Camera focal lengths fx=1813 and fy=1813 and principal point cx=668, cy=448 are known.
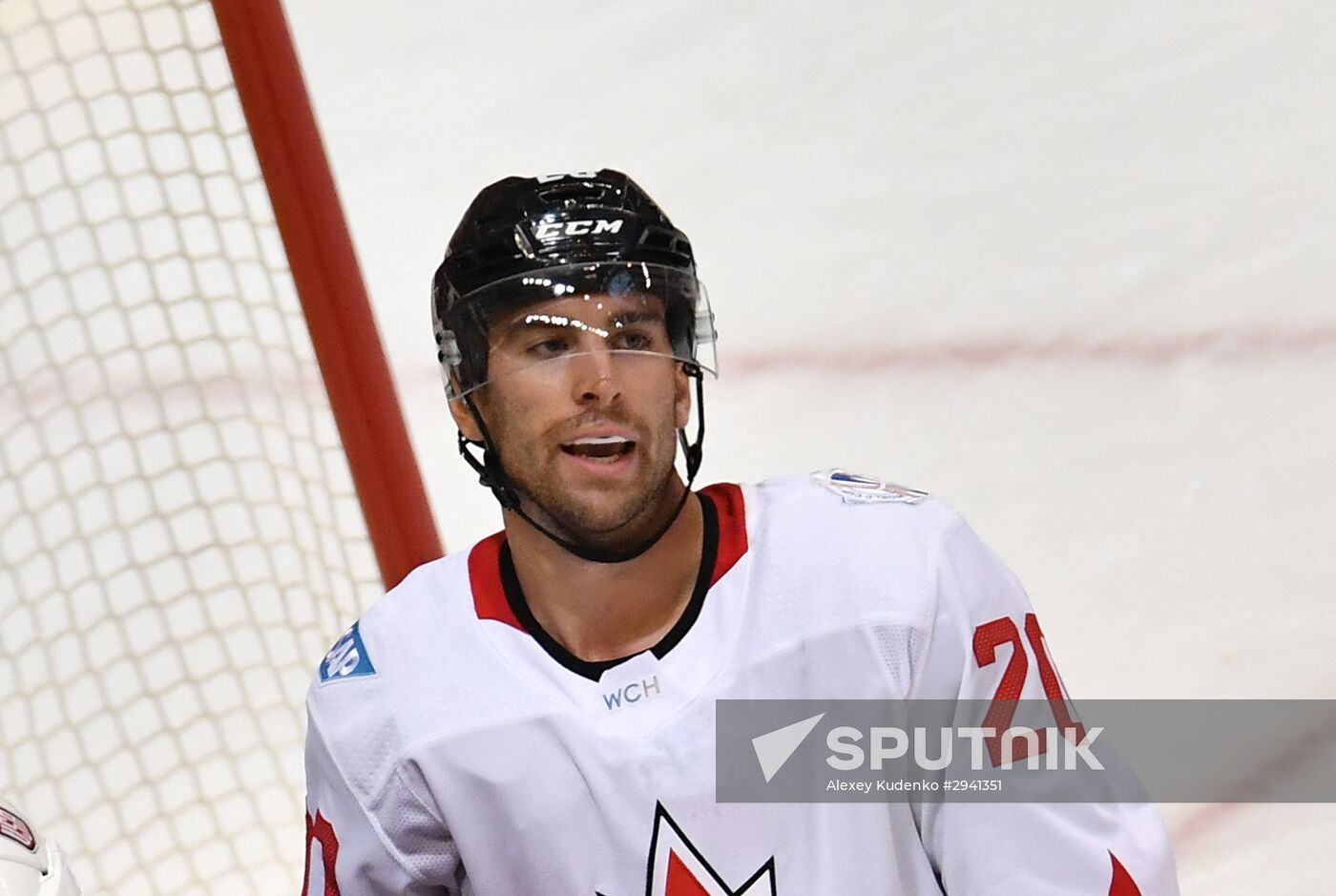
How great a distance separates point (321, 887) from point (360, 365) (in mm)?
759

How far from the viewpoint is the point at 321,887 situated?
1738 mm

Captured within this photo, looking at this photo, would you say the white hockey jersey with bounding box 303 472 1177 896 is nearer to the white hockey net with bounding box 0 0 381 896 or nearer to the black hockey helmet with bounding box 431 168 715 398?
the black hockey helmet with bounding box 431 168 715 398

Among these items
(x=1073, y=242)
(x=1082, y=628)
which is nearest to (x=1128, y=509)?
(x=1082, y=628)

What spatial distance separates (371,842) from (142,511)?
1.02 meters

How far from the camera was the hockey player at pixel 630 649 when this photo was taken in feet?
5.30

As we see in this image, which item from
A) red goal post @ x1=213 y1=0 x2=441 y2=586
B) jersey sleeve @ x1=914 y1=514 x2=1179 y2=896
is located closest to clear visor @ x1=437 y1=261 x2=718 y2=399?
jersey sleeve @ x1=914 y1=514 x2=1179 y2=896

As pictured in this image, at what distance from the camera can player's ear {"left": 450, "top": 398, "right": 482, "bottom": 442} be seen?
1732 mm

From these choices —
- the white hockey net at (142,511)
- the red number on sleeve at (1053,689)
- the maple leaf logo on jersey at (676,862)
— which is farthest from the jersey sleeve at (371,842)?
the white hockey net at (142,511)

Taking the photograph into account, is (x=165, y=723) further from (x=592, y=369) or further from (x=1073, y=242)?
(x=1073, y=242)

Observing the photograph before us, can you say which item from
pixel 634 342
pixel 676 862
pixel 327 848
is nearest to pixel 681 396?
pixel 634 342

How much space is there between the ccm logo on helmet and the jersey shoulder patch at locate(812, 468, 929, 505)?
1.03 feet

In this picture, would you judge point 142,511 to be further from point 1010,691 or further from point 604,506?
point 1010,691

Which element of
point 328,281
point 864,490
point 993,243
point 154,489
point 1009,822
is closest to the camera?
point 1009,822

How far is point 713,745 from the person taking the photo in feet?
5.38
